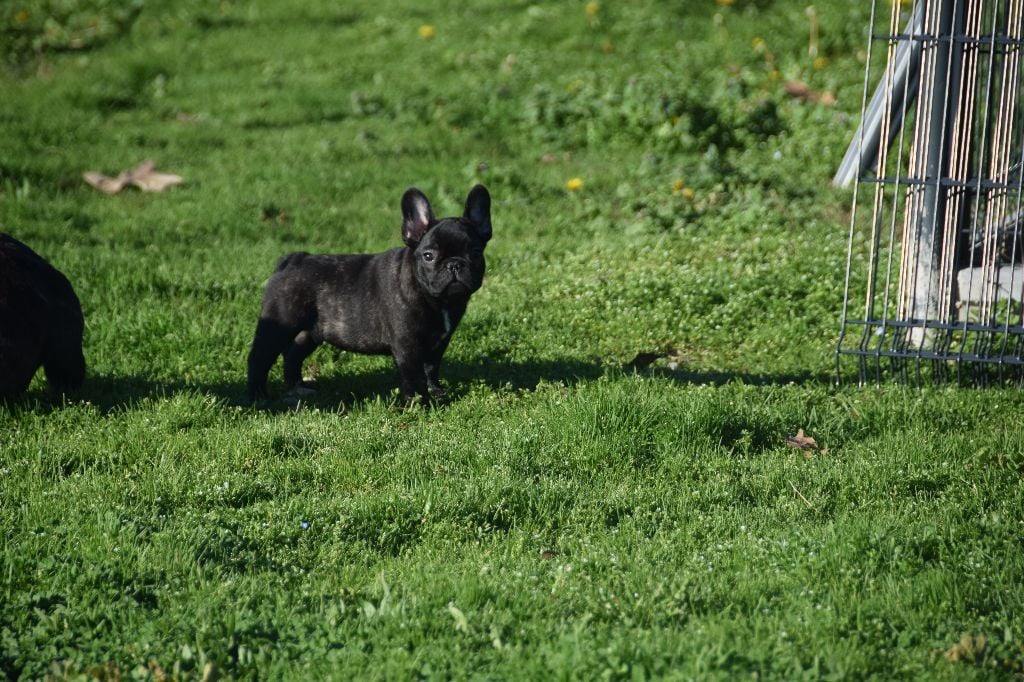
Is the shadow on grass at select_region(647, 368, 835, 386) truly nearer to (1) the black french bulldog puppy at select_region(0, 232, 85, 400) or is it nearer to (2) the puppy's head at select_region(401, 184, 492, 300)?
(2) the puppy's head at select_region(401, 184, 492, 300)

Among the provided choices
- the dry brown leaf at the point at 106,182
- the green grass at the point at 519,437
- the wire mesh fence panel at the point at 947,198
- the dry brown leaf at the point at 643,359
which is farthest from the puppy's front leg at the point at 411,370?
the dry brown leaf at the point at 106,182

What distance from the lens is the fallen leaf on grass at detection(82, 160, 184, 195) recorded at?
11.4 m

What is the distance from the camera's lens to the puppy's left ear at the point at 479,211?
683cm

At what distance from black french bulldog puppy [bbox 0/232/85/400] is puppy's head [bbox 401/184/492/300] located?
209 cm

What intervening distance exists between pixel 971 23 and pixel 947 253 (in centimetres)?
144

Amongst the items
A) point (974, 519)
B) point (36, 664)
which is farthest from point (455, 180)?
point (36, 664)

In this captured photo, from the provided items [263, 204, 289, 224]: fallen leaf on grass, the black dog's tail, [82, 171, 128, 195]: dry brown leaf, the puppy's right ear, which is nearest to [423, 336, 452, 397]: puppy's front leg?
the puppy's right ear

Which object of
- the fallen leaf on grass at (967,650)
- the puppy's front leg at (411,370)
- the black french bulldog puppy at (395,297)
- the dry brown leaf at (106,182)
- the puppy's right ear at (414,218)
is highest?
the puppy's right ear at (414,218)

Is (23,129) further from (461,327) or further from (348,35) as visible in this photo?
(461,327)

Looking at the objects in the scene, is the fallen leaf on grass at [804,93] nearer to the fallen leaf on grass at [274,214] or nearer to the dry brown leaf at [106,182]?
the fallen leaf on grass at [274,214]

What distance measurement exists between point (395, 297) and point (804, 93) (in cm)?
773

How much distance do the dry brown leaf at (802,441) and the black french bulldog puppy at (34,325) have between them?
4.22 metres

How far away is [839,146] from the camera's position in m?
11.5

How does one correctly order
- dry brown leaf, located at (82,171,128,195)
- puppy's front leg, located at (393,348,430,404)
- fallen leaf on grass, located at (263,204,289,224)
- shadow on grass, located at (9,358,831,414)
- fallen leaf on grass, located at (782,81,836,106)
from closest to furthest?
1. puppy's front leg, located at (393,348,430,404)
2. shadow on grass, located at (9,358,831,414)
3. fallen leaf on grass, located at (263,204,289,224)
4. dry brown leaf, located at (82,171,128,195)
5. fallen leaf on grass, located at (782,81,836,106)
